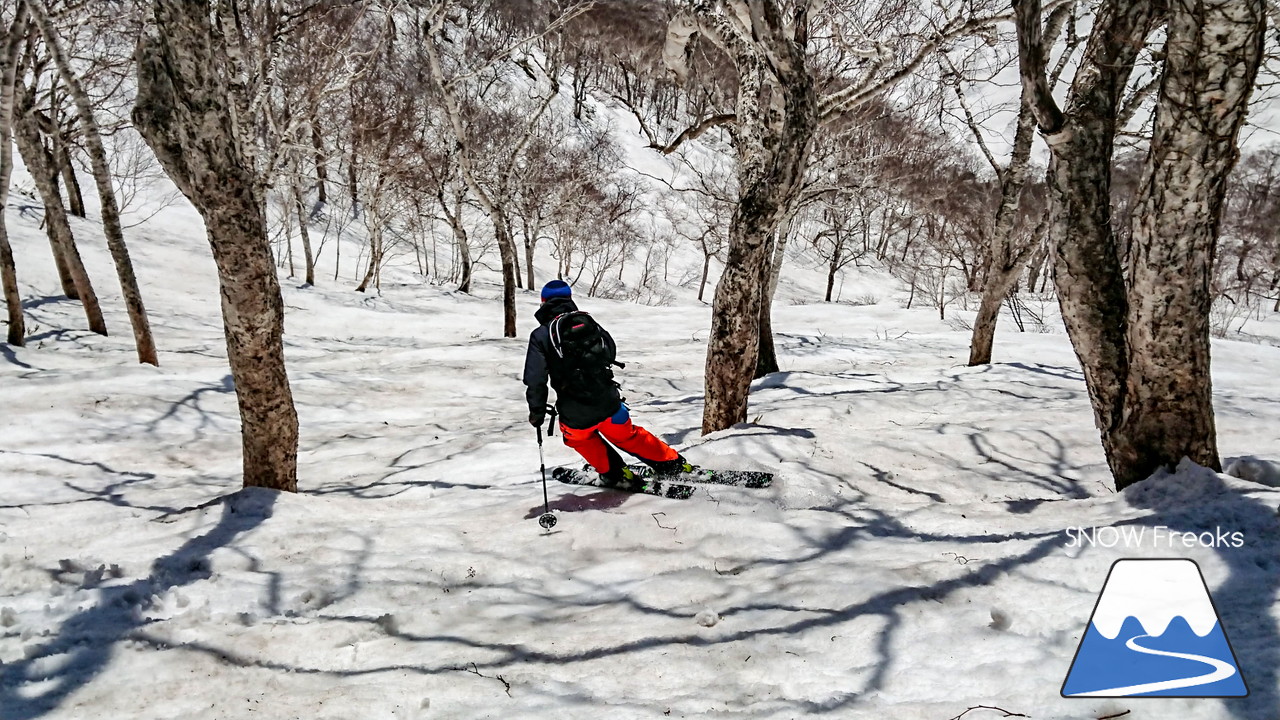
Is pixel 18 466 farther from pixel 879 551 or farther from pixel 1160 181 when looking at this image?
pixel 1160 181

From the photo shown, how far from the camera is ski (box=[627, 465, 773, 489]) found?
411cm

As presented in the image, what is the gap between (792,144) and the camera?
4762 millimetres

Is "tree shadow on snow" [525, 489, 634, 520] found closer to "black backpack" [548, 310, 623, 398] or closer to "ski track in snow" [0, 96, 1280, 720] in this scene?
"ski track in snow" [0, 96, 1280, 720]

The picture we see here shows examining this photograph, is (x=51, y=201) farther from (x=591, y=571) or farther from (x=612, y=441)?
(x=591, y=571)

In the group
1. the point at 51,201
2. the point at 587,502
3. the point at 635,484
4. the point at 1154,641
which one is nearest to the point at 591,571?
the point at 587,502

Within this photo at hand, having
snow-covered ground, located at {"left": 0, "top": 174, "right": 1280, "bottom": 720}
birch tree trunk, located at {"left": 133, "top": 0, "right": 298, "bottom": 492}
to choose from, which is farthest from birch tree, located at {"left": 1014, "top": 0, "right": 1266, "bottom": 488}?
birch tree trunk, located at {"left": 133, "top": 0, "right": 298, "bottom": 492}

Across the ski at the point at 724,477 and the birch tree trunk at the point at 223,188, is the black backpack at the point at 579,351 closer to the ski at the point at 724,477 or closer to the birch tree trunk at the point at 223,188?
the ski at the point at 724,477

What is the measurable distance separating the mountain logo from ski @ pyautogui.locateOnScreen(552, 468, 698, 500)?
2290 millimetres

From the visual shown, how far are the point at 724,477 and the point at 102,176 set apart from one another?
28.7ft

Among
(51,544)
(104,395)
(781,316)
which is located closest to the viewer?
(51,544)

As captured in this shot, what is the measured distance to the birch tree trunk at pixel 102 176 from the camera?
676cm

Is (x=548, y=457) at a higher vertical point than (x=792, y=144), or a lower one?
lower

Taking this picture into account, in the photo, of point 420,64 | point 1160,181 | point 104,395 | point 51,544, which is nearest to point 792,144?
point 1160,181

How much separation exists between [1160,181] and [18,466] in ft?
26.9
